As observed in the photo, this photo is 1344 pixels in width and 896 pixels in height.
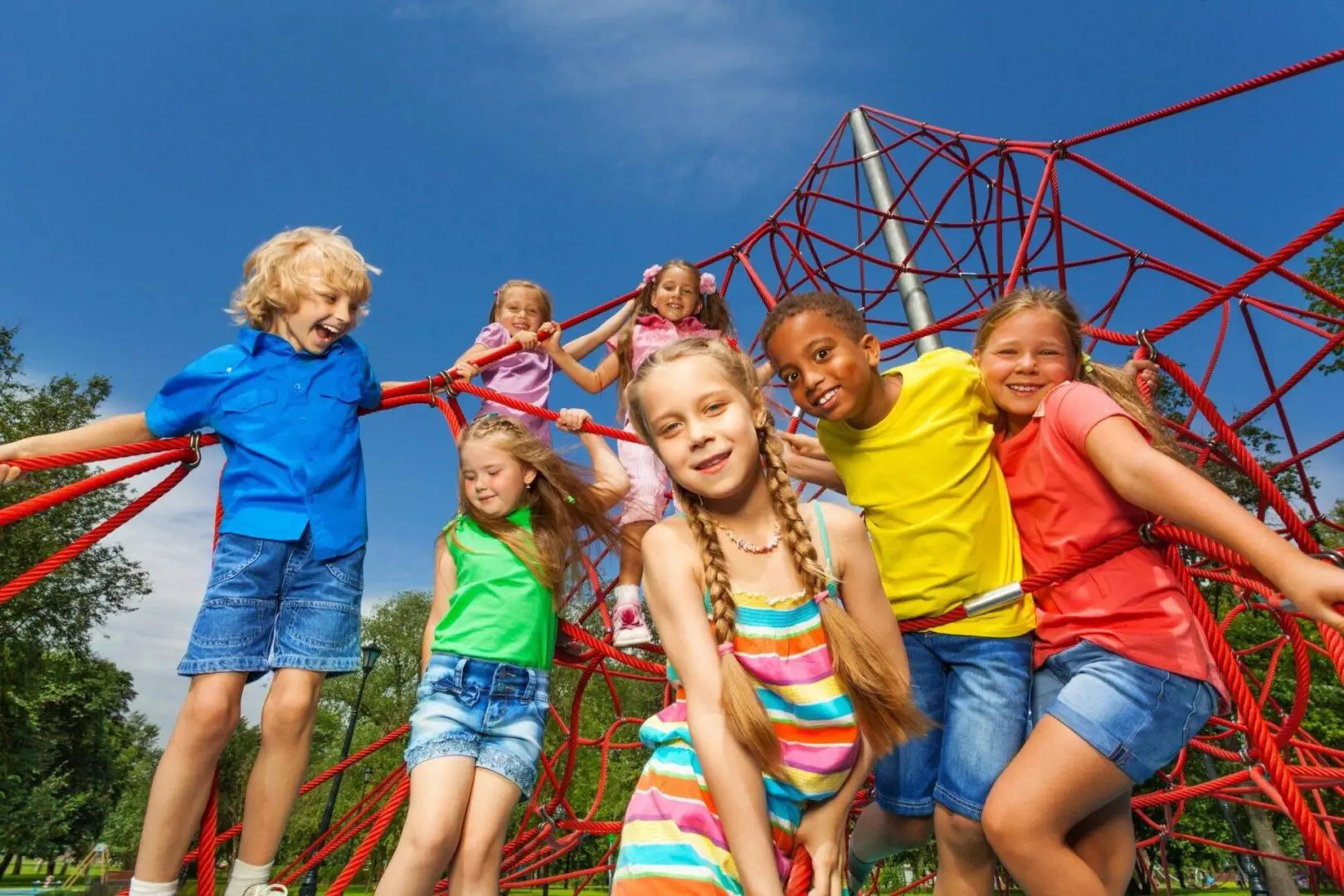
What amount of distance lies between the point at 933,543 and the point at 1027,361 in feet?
1.44

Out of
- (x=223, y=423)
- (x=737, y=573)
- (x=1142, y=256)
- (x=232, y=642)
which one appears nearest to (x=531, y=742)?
(x=232, y=642)

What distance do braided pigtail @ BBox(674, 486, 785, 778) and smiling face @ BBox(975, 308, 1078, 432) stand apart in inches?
32.5

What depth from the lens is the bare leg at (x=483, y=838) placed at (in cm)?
190

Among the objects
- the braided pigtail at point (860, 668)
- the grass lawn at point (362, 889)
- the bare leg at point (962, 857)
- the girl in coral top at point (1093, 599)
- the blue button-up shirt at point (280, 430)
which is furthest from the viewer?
the grass lawn at point (362, 889)

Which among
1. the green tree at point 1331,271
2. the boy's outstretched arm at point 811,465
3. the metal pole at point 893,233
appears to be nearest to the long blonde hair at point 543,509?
the boy's outstretched arm at point 811,465

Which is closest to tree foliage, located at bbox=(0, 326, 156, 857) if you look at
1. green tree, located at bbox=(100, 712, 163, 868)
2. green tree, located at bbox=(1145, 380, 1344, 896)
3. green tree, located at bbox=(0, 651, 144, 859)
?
green tree, located at bbox=(0, 651, 144, 859)

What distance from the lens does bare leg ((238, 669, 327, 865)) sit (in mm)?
1904

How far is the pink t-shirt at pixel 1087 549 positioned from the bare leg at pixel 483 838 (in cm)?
119

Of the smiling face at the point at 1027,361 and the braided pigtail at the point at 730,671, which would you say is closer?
the braided pigtail at the point at 730,671

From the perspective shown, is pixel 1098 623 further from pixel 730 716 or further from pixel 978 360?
pixel 730 716

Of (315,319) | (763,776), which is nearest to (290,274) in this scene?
(315,319)

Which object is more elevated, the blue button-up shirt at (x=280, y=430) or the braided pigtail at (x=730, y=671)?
the blue button-up shirt at (x=280, y=430)

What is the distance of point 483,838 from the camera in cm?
191

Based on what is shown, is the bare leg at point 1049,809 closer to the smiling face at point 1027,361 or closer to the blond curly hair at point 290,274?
the smiling face at point 1027,361
